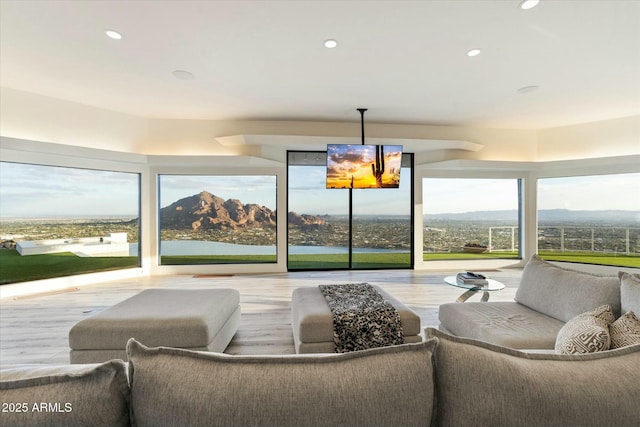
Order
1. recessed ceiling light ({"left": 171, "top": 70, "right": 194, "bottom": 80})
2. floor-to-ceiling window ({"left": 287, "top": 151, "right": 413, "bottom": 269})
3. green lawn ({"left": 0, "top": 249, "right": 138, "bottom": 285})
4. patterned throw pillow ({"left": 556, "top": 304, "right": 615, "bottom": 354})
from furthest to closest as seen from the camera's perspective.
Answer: floor-to-ceiling window ({"left": 287, "top": 151, "right": 413, "bottom": 269}) → green lawn ({"left": 0, "top": 249, "right": 138, "bottom": 285}) → recessed ceiling light ({"left": 171, "top": 70, "right": 194, "bottom": 80}) → patterned throw pillow ({"left": 556, "top": 304, "right": 615, "bottom": 354})

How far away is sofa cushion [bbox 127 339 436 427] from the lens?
0.69 metres

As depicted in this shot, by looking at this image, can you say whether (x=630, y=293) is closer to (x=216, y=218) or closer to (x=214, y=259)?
(x=216, y=218)

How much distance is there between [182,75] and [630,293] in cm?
493

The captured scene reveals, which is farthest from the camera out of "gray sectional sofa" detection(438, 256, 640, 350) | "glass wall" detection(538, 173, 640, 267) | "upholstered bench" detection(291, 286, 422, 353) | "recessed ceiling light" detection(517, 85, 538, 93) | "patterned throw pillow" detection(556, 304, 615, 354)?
"glass wall" detection(538, 173, 640, 267)

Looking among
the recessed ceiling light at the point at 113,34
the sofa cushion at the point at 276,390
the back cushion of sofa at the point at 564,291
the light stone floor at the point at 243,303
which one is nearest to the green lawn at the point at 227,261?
the light stone floor at the point at 243,303

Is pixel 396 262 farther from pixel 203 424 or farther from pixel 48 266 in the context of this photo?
pixel 48 266

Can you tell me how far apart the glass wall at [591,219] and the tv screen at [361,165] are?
3.98m

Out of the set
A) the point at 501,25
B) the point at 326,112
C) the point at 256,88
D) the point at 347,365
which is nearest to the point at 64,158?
the point at 256,88

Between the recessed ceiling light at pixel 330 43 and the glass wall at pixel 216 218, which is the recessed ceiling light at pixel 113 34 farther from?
the glass wall at pixel 216 218

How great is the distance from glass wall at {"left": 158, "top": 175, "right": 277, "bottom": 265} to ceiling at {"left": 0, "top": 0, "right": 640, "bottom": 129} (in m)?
1.53

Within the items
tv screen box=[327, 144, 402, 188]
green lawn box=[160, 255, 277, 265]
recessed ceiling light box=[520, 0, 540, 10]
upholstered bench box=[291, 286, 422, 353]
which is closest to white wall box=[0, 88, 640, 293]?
green lawn box=[160, 255, 277, 265]

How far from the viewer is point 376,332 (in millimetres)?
2416

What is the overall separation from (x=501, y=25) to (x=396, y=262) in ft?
15.9

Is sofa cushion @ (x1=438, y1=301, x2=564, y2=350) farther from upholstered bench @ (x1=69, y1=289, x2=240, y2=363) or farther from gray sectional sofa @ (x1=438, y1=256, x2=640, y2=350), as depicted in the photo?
upholstered bench @ (x1=69, y1=289, x2=240, y2=363)
